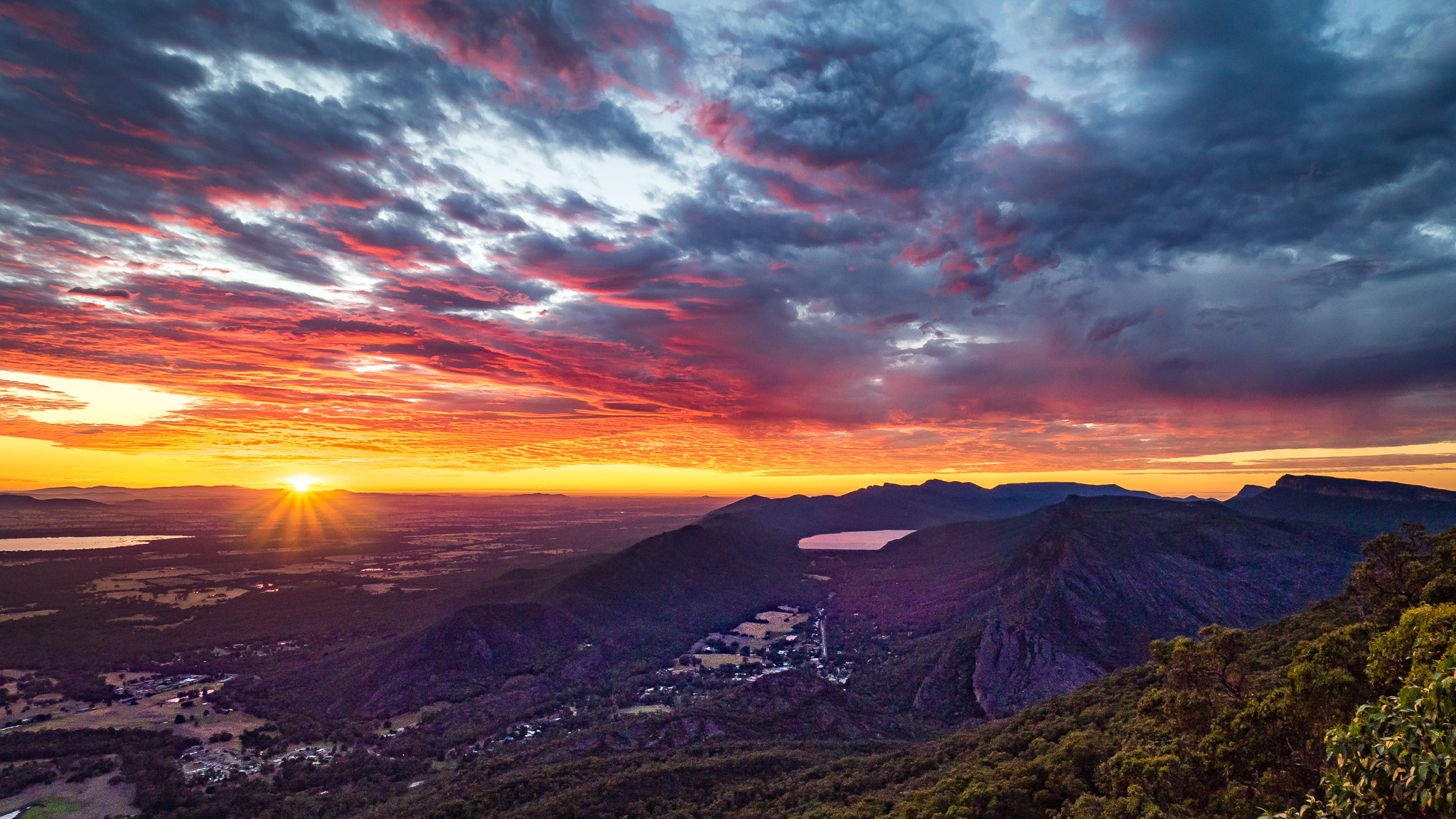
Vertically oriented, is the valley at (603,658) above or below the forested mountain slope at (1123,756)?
below

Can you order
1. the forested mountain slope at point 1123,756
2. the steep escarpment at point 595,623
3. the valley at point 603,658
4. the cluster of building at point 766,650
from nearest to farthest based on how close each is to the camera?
the forested mountain slope at point 1123,756
the valley at point 603,658
the steep escarpment at point 595,623
the cluster of building at point 766,650

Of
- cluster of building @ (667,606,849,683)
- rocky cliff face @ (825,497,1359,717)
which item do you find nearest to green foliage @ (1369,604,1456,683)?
rocky cliff face @ (825,497,1359,717)

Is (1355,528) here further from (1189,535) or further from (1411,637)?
(1411,637)

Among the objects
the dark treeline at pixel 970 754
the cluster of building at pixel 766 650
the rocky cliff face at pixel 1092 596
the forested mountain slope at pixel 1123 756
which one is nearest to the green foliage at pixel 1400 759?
the forested mountain slope at pixel 1123 756

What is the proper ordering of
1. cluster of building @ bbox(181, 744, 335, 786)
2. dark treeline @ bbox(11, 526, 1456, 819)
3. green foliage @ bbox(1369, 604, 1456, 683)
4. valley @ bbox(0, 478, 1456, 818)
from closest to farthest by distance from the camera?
green foliage @ bbox(1369, 604, 1456, 683), dark treeline @ bbox(11, 526, 1456, 819), cluster of building @ bbox(181, 744, 335, 786), valley @ bbox(0, 478, 1456, 818)

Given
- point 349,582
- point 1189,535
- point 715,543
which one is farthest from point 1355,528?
point 349,582

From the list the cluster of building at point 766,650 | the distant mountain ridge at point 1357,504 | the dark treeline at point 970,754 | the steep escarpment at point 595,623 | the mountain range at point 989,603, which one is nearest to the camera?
the dark treeline at point 970,754

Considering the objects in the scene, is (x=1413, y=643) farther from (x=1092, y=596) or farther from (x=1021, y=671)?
(x=1092, y=596)

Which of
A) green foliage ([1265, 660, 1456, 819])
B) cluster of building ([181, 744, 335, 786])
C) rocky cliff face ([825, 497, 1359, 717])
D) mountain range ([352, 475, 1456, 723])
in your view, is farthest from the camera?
mountain range ([352, 475, 1456, 723])

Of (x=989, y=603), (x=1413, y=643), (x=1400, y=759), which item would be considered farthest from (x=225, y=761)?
(x=989, y=603)

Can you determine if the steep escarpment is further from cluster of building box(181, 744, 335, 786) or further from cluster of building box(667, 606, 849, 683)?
cluster of building box(181, 744, 335, 786)

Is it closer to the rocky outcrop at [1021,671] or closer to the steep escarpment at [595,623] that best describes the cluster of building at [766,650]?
the steep escarpment at [595,623]

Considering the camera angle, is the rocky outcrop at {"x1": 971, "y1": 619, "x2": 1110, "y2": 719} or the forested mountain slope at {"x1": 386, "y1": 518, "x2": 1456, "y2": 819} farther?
the rocky outcrop at {"x1": 971, "y1": 619, "x2": 1110, "y2": 719}
